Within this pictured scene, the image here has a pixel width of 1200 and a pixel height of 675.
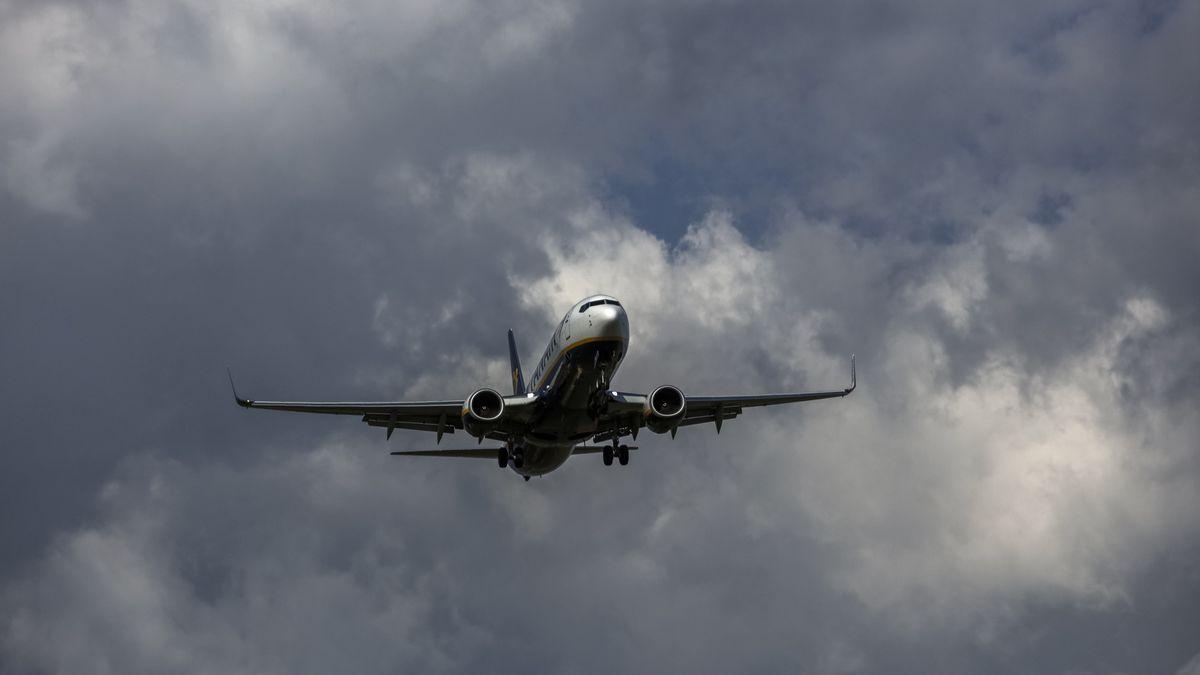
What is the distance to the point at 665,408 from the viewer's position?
69.1 metres

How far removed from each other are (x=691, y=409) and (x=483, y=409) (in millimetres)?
12309

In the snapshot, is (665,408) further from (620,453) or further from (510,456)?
(510,456)

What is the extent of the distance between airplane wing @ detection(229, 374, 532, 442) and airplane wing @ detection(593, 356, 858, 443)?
4429mm

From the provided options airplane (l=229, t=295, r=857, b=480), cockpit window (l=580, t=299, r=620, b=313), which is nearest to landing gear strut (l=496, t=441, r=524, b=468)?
airplane (l=229, t=295, r=857, b=480)

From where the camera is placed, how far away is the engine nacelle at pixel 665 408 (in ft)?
226

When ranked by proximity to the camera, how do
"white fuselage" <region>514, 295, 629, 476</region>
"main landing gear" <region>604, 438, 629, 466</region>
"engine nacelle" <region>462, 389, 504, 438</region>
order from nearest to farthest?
"white fuselage" <region>514, 295, 629, 476</region>
"engine nacelle" <region>462, 389, 504, 438</region>
"main landing gear" <region>604, 438, 629, 466</region>

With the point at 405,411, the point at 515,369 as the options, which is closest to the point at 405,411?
the point at 405,411

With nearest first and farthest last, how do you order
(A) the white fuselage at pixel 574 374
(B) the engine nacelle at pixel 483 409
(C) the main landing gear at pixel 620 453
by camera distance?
1. (A) the white fuselage at pixel 574 374
2. (B) the engine nacelle at pixel 483 409
3. (C) the main landing gear at pixel 620 453

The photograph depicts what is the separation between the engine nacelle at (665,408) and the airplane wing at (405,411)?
243 inches

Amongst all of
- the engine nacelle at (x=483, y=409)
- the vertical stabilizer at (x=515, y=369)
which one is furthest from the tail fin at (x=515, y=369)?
the engine nacelle at (x=483, y=409)

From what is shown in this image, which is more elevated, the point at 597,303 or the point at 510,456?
the point at 597,303

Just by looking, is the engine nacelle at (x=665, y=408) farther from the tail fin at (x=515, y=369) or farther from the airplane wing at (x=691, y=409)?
the tail fin at (x=515, y=369)

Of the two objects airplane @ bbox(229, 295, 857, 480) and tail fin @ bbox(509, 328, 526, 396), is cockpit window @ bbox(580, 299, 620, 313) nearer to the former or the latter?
airplane @ bbox(229, 295, 857, 480)

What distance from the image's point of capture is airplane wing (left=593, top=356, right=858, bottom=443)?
7044 centimetres
